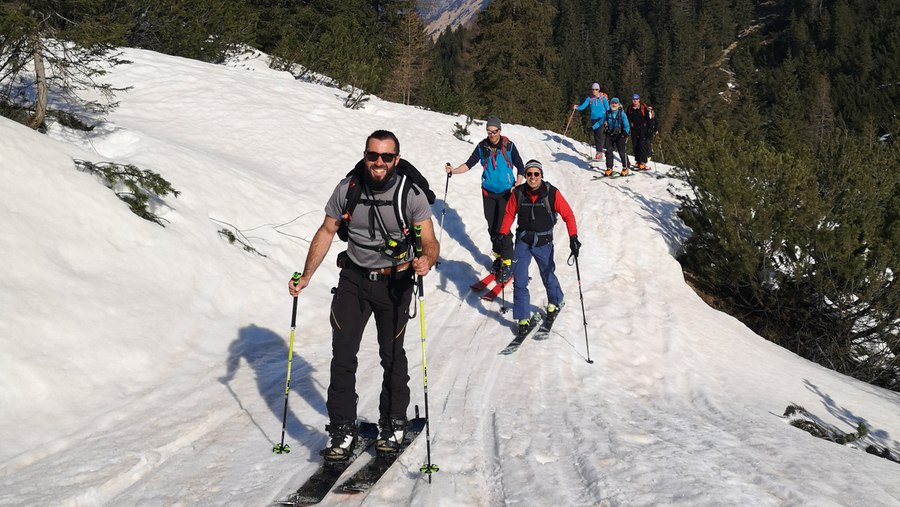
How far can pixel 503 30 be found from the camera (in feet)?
126

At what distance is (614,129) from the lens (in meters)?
16.8

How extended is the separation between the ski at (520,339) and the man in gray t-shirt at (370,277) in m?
2.98

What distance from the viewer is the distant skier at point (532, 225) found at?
7.54 m

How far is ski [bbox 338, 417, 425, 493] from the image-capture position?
388cm

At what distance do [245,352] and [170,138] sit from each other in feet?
22.1

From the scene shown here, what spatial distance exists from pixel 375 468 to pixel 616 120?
14648 millimetres

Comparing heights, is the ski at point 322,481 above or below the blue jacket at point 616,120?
below

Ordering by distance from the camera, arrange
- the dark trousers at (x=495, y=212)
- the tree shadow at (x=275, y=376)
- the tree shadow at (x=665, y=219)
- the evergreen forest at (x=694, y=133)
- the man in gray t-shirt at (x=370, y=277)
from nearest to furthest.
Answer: the man in gray t-shirt at (x=370, y=277) < the tree shadow at (x=275, y=376) < the evergreen forest at (x=694, y=133) < the dark trousers at (x=495, y=212) < the tree shadow at (x=665, y=219)

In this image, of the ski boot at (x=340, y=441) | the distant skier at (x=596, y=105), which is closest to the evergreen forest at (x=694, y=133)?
the distant skier at (x=596, y=105)

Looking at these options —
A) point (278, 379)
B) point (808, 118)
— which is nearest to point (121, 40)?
point (278, 379)

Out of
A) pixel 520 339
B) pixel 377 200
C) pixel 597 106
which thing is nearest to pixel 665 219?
pixel 597 106

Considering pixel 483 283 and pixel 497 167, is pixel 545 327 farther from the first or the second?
pixel 497 167

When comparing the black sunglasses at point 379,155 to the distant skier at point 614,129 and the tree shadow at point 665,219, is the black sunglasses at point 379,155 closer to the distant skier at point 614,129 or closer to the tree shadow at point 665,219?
the tree shadow at point 665,219

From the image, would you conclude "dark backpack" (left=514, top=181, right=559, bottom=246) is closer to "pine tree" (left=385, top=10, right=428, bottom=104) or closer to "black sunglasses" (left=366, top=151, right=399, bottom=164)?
"black sunglasses" (left=366, top=151, right=399, bottom=164)
